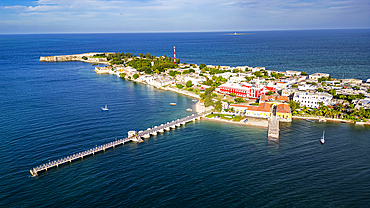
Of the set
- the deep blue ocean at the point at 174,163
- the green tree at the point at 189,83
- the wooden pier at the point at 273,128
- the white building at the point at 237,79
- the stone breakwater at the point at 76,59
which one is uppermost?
the stone breakwater at the point at 76,59

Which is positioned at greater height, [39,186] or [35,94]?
[35,94]

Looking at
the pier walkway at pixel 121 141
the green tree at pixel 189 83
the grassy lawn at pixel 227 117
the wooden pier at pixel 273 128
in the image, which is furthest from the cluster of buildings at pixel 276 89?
the pier walkway at pixel 121 141

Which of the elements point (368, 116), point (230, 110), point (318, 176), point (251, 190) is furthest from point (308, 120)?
point (251, 190)

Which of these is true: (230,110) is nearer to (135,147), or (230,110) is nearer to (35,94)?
(135,147)

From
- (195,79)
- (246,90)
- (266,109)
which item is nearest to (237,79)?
(195,79)

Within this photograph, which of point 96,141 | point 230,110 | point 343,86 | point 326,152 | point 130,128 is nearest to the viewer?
point 326,152

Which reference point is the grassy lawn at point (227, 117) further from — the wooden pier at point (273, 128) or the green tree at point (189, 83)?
the green tree at point (189, 83)

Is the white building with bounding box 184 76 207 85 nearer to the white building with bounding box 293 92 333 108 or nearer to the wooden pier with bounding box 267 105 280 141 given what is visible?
the white building with bounding box 293 92 333 108

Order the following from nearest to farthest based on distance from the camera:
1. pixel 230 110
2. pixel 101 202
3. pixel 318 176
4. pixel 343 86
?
pixel 101 202
pixel 318 176
pixel 230 110
pixel 343 86
